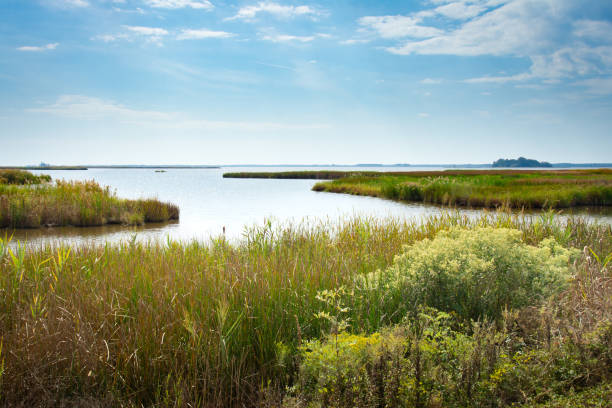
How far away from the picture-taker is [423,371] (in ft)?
Result: 9.23

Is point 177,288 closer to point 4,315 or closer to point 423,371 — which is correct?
point 4,315

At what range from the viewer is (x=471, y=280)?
13.3 ft

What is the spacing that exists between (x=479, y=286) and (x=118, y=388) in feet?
10.8

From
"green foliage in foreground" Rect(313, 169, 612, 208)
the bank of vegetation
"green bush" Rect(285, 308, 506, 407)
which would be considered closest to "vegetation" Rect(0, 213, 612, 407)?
"green bush" Rect(285, 308, 506, 407)

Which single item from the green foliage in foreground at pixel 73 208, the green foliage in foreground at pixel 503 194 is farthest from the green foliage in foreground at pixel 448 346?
the green foliage in foreground at pixel 503 194

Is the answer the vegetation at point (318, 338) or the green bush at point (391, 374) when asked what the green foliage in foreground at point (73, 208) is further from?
the green bush at point (391, 374)

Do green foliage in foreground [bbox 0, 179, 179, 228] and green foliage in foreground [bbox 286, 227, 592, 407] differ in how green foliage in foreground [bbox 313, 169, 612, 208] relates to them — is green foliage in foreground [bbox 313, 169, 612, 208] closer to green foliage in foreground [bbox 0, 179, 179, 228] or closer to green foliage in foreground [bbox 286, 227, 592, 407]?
green foliage in foreground [bbox 0, 179, 179, 228]

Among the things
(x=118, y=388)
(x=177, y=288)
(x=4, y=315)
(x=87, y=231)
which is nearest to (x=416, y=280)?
(x=177, y=288)

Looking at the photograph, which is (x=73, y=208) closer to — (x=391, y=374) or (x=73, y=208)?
(x=73, y=208)

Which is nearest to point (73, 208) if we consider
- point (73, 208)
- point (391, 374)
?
point (73, 208)

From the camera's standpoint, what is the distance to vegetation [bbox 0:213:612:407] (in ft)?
9.14

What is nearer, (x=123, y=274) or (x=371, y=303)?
(x=371, y=303)

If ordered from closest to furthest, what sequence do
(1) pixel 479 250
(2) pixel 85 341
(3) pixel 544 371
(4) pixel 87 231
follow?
(3) pixel 544 371 → (2) pixel 85 341 → (1) pixel 479 250 → (4) pixel 87 231

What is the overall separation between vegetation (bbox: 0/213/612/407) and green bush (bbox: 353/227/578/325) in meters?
0.02
